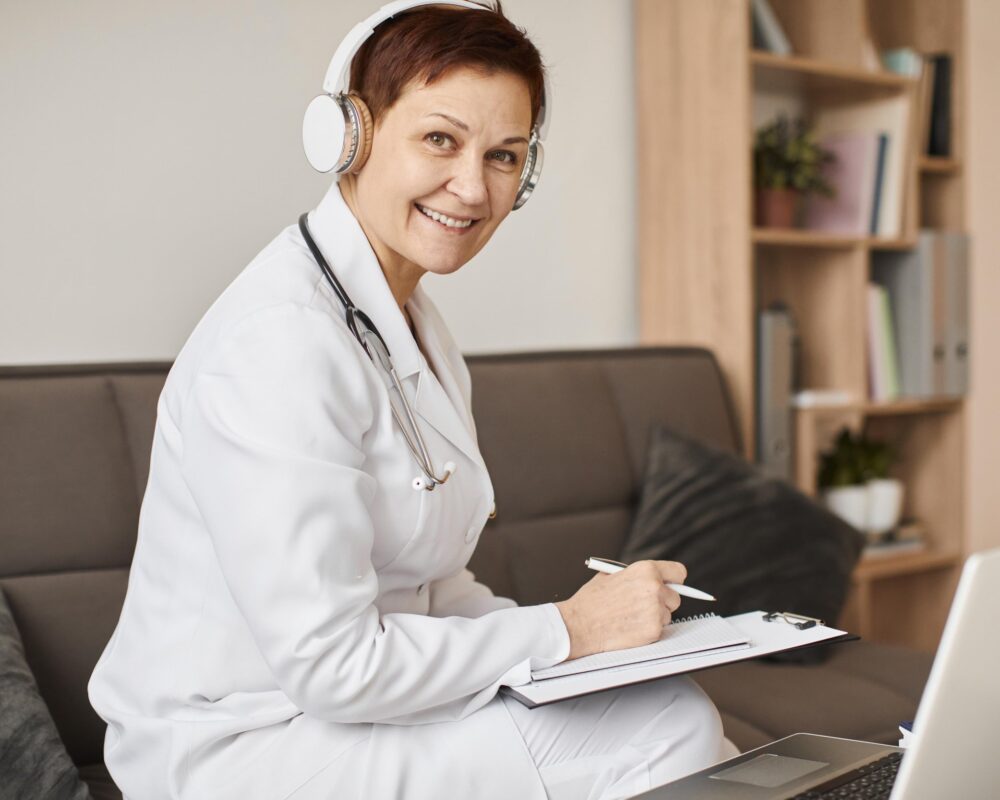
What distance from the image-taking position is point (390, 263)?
4.37 feet

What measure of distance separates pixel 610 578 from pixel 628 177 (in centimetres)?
185

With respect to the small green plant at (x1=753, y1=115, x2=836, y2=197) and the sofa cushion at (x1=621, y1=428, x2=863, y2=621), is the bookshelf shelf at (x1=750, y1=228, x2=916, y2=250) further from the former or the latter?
the sofa cushion at (x1=621, y1=428, x2=863, y2=621)

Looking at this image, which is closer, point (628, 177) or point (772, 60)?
point (772, 60)

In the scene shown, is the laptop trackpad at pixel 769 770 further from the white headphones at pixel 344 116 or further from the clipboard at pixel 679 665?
the white headphones at pixel 344 116

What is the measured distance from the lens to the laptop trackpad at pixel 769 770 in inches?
37.6

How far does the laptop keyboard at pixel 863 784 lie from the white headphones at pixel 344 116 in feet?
2.66

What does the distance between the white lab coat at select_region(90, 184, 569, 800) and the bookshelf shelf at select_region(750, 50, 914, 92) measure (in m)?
1.78

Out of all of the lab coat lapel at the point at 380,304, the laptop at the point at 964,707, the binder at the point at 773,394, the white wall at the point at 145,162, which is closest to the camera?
the laptop at the point at 964,707

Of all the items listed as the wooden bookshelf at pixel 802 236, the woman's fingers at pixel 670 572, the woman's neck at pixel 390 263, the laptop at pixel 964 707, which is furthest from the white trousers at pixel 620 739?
the wooden bookshelf at pixel 802 236

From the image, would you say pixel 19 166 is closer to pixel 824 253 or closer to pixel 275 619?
pixel 275 619

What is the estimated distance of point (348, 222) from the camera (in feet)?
4.19

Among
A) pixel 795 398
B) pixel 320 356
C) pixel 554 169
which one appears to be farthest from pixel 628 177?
pixel 320 356

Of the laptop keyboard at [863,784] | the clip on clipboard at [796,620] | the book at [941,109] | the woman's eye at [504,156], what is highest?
the book at [941,109]

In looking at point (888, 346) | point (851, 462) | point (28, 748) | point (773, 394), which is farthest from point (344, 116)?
point (888, 346)
